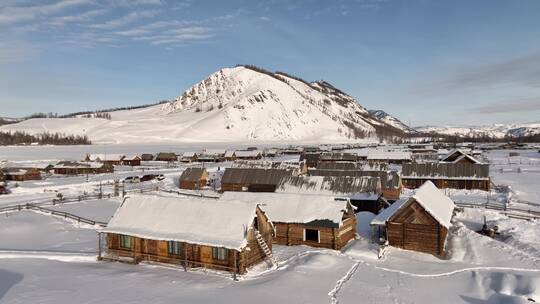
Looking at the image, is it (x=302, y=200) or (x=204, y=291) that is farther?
(x=302, y=200)

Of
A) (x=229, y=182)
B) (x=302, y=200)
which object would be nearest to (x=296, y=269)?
(x=302, y=200)

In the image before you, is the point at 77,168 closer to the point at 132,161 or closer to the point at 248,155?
the point at 132,161

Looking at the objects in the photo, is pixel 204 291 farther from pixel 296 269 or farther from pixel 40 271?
pixel 40 271

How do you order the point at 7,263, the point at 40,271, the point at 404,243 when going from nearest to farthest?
the point at 40,271 → the point at 7,263 → the point at 404,243

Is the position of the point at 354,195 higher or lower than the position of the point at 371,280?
higher

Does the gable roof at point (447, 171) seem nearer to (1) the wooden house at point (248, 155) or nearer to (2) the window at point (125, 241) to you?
(2) the window at point (125, 241)

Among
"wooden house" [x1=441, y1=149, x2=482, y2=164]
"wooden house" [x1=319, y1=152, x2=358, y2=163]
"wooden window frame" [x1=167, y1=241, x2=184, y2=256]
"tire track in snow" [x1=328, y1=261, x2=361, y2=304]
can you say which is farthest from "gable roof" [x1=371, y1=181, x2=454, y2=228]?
"wooden house" [x1=319, y1=152, x2=358, y2=163]

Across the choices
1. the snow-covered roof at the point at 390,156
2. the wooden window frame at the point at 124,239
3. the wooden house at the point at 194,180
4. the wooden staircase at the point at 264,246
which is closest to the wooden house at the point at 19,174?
the wooden house at the point at 194,180
